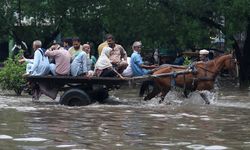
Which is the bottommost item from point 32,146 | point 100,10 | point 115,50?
point 32,146

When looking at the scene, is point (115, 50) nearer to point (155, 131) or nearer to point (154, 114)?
point (154, 114)

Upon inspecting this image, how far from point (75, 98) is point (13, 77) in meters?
4.94

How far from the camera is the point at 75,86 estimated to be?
16.8 m

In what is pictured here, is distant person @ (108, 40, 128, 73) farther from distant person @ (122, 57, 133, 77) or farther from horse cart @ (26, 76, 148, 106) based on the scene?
horse cart @ (26, 76, 148, 106)

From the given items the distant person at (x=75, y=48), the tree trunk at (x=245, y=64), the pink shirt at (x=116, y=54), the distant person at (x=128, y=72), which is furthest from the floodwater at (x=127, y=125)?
the tree trunk at (x=245, y=64)

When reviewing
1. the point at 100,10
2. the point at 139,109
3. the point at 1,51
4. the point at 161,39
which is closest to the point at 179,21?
the point at 161,39

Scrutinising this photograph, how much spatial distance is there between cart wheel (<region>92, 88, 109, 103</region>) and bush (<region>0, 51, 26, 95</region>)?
4.04m

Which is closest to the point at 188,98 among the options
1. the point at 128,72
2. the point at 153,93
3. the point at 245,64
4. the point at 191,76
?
the point at 191,76

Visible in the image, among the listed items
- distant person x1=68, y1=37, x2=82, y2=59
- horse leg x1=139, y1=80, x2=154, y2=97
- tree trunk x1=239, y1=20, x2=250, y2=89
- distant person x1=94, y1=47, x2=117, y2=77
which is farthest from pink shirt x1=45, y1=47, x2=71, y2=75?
tree trunk x1=239, y1=20, x2=250, y2=89

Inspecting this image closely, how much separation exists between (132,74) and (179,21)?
36.3 feet

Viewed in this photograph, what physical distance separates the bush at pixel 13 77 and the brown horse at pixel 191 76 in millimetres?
5424

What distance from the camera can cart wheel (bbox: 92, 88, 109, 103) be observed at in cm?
1703

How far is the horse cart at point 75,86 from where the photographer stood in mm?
16281

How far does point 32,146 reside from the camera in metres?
9.65
